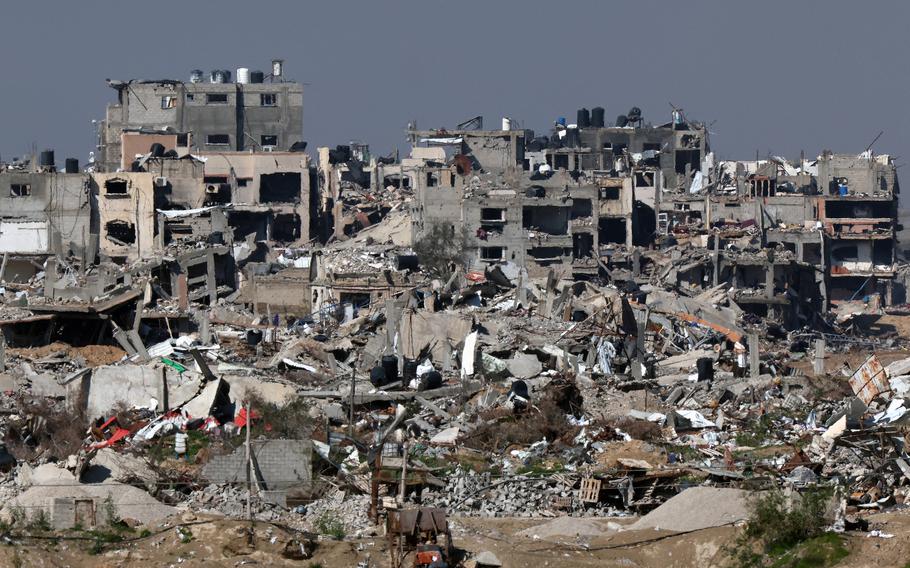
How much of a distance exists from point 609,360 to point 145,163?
28.3 metres

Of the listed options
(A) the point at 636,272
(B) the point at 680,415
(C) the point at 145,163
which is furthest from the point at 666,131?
(B) the point at 680,415

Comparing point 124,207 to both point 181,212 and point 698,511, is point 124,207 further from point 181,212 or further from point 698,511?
point 698,511

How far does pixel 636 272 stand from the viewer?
184ft

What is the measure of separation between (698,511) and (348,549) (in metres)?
3.67

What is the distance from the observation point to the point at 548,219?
187ft

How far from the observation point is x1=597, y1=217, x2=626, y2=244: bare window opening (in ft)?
200

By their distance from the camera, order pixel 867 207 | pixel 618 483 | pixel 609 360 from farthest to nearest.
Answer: pixel 867 207 < pixel 609 360 < pixel 618 483

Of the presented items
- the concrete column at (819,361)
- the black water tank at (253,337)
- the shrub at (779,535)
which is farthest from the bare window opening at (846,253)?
the shrub at (779,535)

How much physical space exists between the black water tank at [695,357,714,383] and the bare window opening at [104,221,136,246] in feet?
84.6

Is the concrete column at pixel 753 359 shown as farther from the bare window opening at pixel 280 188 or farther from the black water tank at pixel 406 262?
the bare window opening at pixel 280 188

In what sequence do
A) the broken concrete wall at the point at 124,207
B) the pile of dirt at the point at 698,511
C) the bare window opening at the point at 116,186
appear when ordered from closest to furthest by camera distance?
the pile of dirt at the point at 698,511, the broken concrete wall at the point at 124,207, the bare window opening at the point at 116,186

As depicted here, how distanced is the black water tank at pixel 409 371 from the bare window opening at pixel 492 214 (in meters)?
25.3

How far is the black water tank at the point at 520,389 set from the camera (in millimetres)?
27422

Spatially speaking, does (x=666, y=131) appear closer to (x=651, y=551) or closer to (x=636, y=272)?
(x=636, y=272)
